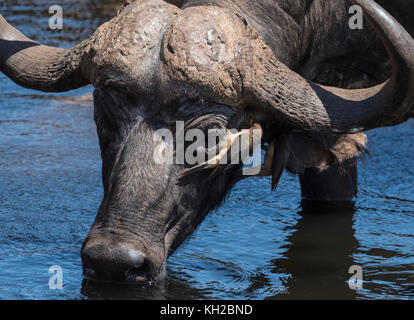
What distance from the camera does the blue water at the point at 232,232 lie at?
15.8 ft

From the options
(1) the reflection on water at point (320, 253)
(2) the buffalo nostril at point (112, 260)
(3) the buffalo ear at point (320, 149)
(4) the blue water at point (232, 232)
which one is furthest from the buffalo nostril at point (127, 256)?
(3) the buffalo ear at point (320, 149)

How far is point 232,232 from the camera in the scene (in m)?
5.86

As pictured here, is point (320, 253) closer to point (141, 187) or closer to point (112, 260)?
point (141, 187)

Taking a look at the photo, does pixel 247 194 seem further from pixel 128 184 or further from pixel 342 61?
pixel 128 184

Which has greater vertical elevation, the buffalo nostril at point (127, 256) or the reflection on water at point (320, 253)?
the buffalo nostril at point (127, 256)

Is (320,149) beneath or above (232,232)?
above

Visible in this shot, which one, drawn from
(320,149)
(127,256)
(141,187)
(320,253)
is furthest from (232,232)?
(127,256)

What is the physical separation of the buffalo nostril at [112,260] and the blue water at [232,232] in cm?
18

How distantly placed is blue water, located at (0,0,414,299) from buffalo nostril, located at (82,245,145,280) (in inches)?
6.9

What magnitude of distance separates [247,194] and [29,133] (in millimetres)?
2851

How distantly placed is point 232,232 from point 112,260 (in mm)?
1858

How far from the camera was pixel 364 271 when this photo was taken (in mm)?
5223

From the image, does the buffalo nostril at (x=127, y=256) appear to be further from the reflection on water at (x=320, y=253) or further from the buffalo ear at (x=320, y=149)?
the buffalo ear at (x=320, y=149)

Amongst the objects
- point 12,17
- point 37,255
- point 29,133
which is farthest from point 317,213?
point 12,17
